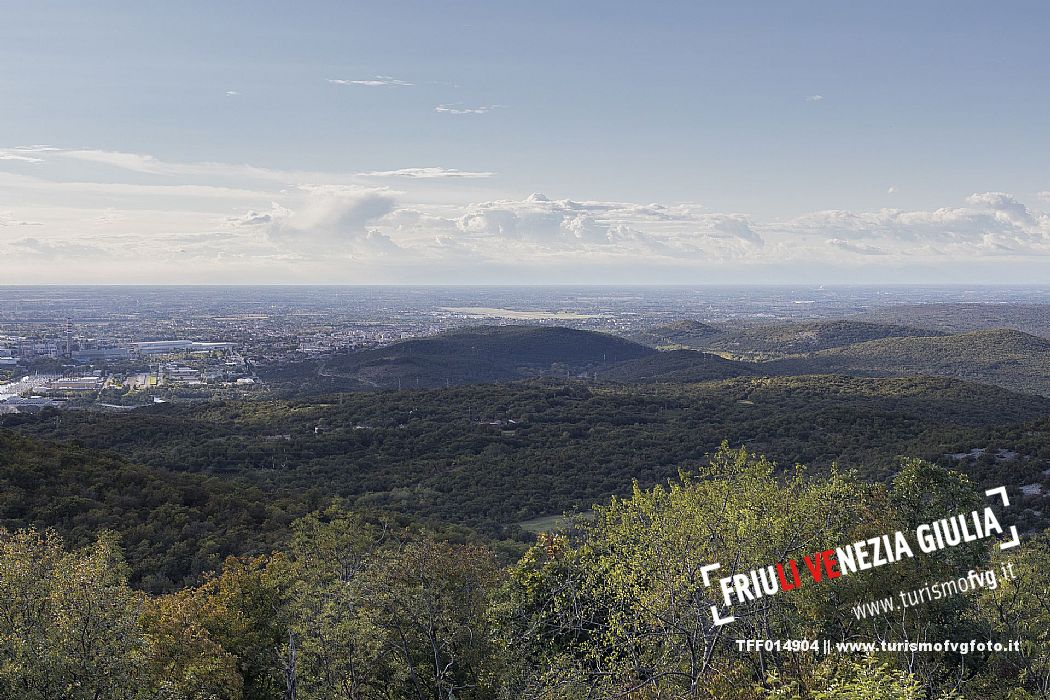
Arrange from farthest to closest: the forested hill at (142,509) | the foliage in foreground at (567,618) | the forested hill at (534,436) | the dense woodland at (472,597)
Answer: the forested hill at (534,436) < the forested hill at (142,509) < the dense woodland at (472,597) < the foliage in foreground at (567,618)

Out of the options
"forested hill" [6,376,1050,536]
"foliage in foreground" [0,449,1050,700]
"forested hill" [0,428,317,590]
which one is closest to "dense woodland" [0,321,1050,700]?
"foliage in foreground" [0,449,1050,700]

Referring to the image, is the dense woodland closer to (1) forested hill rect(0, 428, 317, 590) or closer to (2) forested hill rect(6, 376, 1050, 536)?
(1) forested hill rect(0, 428, 317, 590)

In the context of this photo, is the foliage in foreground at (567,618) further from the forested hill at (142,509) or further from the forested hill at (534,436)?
the forested hill at (534,436)

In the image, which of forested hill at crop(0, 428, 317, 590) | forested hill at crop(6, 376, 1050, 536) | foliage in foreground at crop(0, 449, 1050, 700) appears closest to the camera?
foliage in foreground at crop(0, 449, 1050, 700)

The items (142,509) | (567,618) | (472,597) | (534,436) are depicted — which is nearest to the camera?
(567,618)

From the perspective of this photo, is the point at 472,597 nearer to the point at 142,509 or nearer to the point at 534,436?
the point at 142,509

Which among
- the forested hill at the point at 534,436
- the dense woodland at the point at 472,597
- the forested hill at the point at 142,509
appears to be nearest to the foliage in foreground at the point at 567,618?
the dense woodland at the point at 472,597

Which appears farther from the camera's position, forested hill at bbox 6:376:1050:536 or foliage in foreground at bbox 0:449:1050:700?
forested hill at bbox 6:376:1050:536

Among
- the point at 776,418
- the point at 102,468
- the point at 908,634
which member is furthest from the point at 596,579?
the point at 776,418

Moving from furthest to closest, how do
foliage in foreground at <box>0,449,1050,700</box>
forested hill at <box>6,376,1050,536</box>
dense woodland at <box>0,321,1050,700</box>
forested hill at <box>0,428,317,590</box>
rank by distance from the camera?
1. forested hill at <box>6,376,1050,536</box>
2. forested hill at <box>0,428,317,590</box>
3. dense woodland at <box>0,321,1050,700</box>
4. foliage in foreground at <box>0,449,1050,700</box>

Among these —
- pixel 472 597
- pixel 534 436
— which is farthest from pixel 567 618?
pixel 534 436

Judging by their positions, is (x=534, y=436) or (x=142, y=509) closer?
(x=142, y=509)
